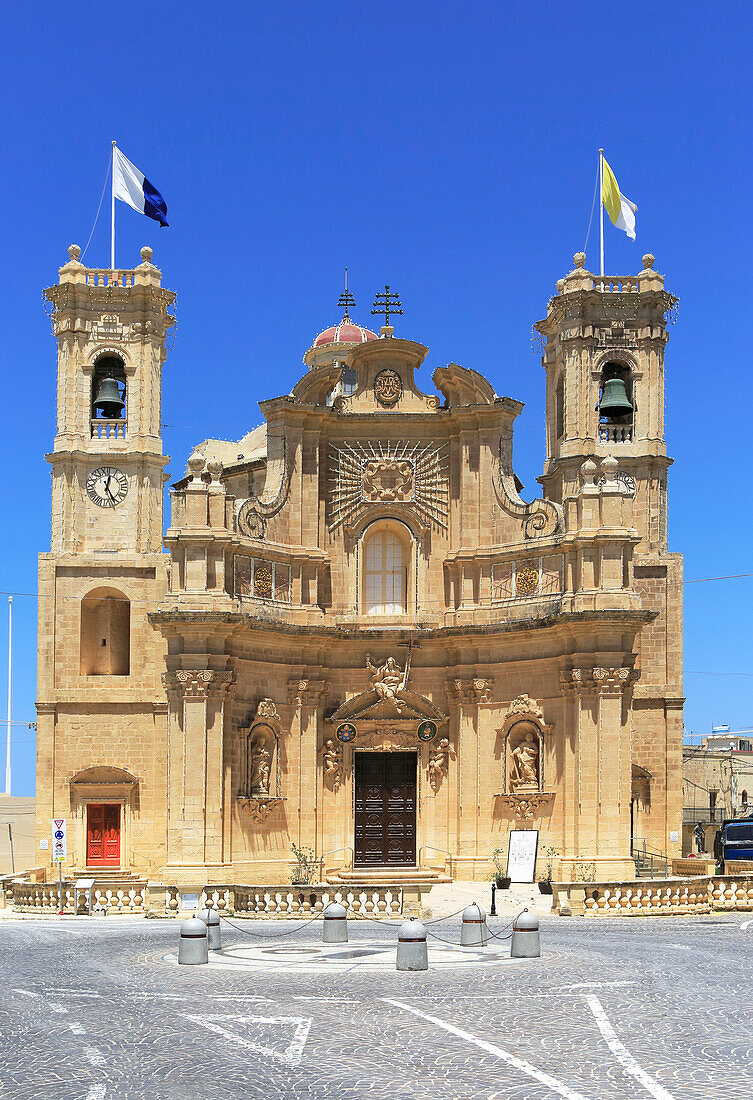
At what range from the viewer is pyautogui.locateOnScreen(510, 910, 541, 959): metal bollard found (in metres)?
22.6

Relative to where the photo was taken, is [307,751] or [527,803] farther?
[307,751]

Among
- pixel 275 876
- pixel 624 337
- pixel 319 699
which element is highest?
pixel 624 337

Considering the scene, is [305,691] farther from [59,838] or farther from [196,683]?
[59,838]

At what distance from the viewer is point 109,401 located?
1689 inches

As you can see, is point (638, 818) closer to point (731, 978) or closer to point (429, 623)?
point (429, 623)

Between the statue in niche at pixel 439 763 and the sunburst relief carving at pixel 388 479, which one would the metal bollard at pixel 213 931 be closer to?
the statue in niche at pixel 439 763

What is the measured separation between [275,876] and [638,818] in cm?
1111

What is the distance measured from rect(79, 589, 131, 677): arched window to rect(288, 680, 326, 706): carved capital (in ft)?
19.8

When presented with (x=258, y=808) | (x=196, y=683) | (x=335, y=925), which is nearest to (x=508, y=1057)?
(x=335, y=925)

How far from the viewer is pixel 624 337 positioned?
4450 centimetres

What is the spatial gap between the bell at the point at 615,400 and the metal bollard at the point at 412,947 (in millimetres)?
25156

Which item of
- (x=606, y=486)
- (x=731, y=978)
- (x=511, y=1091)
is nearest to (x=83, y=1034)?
(x=511, y=1091)

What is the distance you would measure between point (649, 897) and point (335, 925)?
10.0m

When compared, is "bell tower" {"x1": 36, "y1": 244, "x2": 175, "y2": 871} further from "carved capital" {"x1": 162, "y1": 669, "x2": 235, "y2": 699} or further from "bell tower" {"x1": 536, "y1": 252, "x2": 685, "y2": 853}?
"bell tower" {"x1": 536, "y1": 252, "x2": 685, "y2": 853}
